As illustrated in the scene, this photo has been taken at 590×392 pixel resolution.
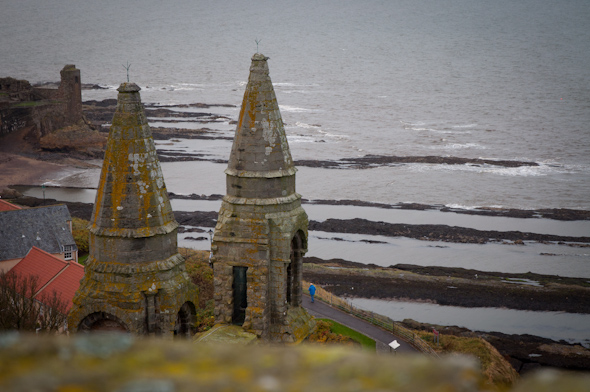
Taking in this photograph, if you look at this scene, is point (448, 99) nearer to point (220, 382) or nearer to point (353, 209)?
point (353, 209)

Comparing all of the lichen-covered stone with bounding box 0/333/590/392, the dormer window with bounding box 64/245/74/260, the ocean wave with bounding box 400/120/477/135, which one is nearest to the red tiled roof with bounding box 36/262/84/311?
the dormer window with bounding box 64/245/74/260

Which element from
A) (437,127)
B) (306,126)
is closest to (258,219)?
(306,126)

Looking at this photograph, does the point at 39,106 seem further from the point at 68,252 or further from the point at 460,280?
the point at 460,280

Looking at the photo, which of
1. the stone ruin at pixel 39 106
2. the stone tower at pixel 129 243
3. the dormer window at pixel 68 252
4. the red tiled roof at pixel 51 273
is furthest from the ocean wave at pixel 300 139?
the stone tower at pixel 129 243

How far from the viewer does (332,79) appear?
186 meters

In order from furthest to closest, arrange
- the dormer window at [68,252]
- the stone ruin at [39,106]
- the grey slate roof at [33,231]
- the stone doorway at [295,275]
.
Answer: the stone ruin at [39,106] < the dormer window at [68,252] < the grey slate roof at [33,231] < the stone doorway at [295,275]

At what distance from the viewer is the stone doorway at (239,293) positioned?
61.5 feet

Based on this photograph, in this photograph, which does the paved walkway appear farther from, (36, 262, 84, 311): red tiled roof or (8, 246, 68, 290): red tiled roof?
(8, 246, 68, 290): red tiled roof

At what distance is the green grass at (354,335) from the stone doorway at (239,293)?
13.8 meters

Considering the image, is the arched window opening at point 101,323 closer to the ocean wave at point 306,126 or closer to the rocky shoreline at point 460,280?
the rocky shoreline at point 460,280

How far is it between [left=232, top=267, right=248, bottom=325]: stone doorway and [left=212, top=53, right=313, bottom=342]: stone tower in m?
0.16

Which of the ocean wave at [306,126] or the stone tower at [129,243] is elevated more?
the ocean wave at [306,126]

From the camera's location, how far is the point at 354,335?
33.2m

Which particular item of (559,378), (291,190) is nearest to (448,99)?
(291,190)
